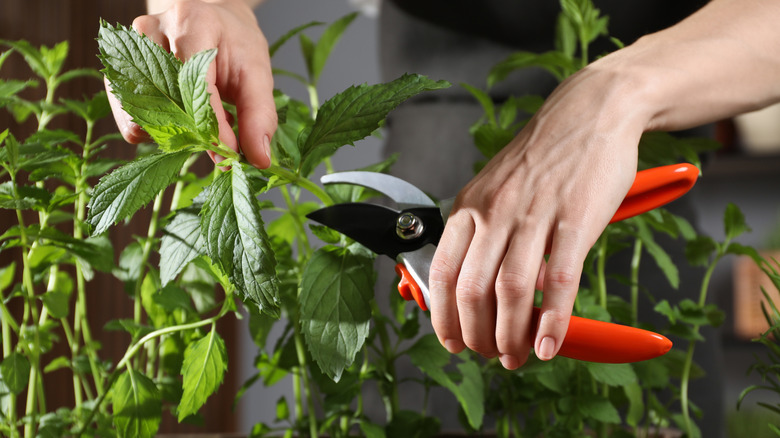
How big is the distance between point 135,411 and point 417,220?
220 mm

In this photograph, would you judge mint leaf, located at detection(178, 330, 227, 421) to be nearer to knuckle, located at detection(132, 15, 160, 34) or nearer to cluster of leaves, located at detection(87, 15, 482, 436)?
cluster of leaves, located at detection(87, 15, 482, 436)

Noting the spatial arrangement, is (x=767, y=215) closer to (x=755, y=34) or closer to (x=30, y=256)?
(x=755, y=34)

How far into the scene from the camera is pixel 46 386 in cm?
135

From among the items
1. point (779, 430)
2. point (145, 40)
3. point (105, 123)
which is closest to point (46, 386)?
point (105, 123)

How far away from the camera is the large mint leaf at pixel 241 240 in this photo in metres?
0.31

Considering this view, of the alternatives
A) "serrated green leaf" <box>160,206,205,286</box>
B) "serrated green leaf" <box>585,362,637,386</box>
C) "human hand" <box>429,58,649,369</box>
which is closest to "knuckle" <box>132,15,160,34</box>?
"serrated green leaf" <box>160,206,205,286</box>

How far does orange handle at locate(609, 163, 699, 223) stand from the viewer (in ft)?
1.28

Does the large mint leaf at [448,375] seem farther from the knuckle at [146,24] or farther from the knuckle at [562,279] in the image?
the knuckle at [146,24]

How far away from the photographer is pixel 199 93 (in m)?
0.33

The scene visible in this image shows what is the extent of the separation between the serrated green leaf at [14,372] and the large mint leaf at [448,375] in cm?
26

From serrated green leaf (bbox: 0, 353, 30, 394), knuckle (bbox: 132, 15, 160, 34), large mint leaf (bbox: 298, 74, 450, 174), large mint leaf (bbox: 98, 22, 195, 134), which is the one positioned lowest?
serrated green leaf (bbox: 0, 353, 30, 394)

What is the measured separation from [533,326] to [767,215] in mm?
2278

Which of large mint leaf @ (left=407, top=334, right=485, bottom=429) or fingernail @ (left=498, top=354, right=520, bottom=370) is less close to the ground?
fingernail @ (left=498, top=354, right=520, bottom=370)

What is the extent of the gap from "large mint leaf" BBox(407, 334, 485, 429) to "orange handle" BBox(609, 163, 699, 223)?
0.16 m
